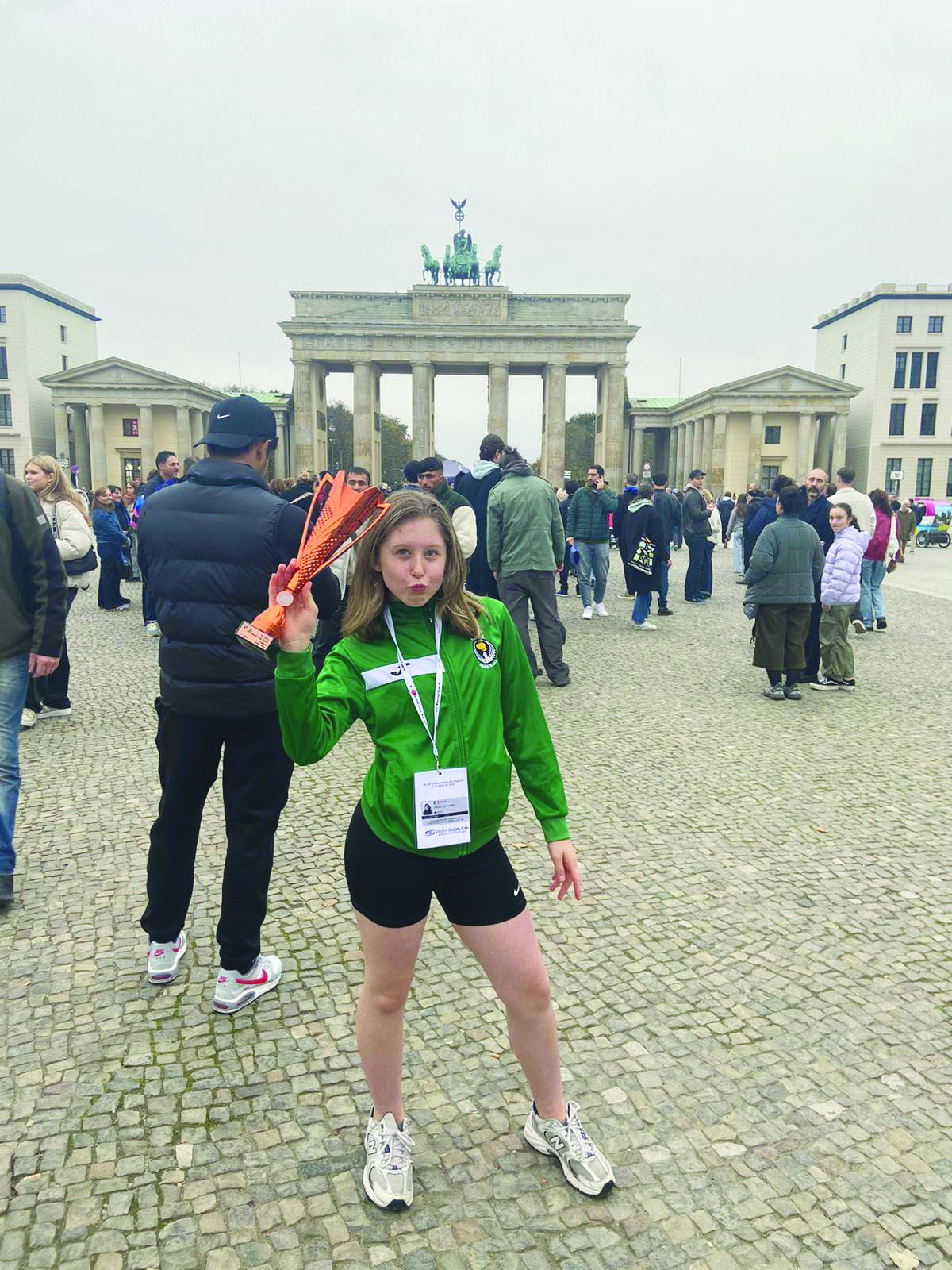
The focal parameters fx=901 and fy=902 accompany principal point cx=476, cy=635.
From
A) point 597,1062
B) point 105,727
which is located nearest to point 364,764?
point 105,727

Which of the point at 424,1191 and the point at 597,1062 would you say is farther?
the point at 597,1062

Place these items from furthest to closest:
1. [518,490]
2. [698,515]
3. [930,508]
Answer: [930,508]
[698,515]
[518,490]

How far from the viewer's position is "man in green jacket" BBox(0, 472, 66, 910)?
412 cm

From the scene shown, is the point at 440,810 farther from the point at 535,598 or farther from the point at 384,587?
the point at 535,598

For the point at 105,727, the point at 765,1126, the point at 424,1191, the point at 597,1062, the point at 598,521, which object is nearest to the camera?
the point at 424,1191

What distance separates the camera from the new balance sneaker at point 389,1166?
2.37 metres

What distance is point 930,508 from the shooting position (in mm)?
37469

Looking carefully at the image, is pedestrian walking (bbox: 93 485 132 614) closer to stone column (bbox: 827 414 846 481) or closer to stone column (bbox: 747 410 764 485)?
stone column (bbox: 747 410 764 485)

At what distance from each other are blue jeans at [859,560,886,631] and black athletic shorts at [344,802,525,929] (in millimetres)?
11532

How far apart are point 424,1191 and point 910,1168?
1362mm

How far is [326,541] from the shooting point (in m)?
2.04

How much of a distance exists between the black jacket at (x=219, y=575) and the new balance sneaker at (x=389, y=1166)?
1399mm

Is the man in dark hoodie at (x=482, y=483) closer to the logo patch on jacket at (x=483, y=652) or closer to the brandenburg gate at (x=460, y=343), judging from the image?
the logo patch on jacket at (x=483, y=652)

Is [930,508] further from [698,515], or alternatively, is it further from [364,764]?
[364,764]
